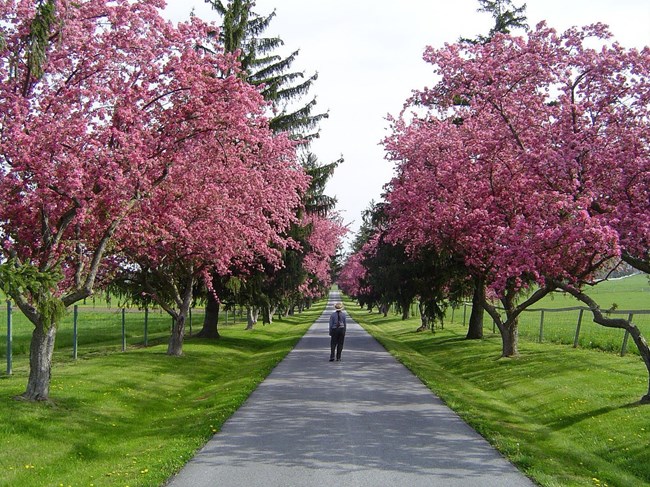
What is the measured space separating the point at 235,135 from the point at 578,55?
731 centimetres

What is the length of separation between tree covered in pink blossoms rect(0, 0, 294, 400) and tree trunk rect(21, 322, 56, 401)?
0.02 m

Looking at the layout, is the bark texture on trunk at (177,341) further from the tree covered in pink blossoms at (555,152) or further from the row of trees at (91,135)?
the tree covered in pink blossoms at (555,152)

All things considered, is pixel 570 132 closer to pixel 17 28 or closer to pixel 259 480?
pixel 259 480

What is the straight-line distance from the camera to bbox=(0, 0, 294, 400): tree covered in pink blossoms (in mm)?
11047

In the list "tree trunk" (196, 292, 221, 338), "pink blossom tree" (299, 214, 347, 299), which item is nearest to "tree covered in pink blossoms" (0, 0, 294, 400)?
"tree trunk" (196, 292, 221, 338)

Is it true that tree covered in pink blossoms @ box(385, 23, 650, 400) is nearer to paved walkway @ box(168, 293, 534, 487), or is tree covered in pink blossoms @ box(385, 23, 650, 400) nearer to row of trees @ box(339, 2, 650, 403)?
row of trees @ box(339, 2, 650, 403)

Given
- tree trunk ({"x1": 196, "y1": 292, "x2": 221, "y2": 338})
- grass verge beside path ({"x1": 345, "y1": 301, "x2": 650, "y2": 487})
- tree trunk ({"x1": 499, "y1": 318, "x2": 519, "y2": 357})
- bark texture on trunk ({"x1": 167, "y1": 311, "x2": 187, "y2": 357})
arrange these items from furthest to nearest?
tree trunk ({"x1": 196, "y1": 292, "x2": 221, "y2": 338}) < bark texture on trunk ({"x1": 167, "y1": 311, "x2": 187, "y2": 357}) < tree trunk ({"x1": 499, "y1": 318, "x2": 519, "y2": 357}) < grass verge beside path ({"x1": 345, "y1": 301, "x2": 650, "y2": 487})

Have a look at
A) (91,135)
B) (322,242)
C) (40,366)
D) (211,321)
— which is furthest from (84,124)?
(322,242)

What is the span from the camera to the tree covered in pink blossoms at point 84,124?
36.2 ft

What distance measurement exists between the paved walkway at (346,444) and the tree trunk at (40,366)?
357 cm

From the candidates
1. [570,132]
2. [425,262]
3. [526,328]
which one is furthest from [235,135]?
[526,328]

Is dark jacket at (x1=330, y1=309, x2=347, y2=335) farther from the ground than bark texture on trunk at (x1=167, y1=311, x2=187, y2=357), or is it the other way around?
dark jacket at (x1=330, y1=309, x2=347, y2=335)

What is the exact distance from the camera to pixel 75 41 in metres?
11.5

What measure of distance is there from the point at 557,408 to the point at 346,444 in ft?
18.4
